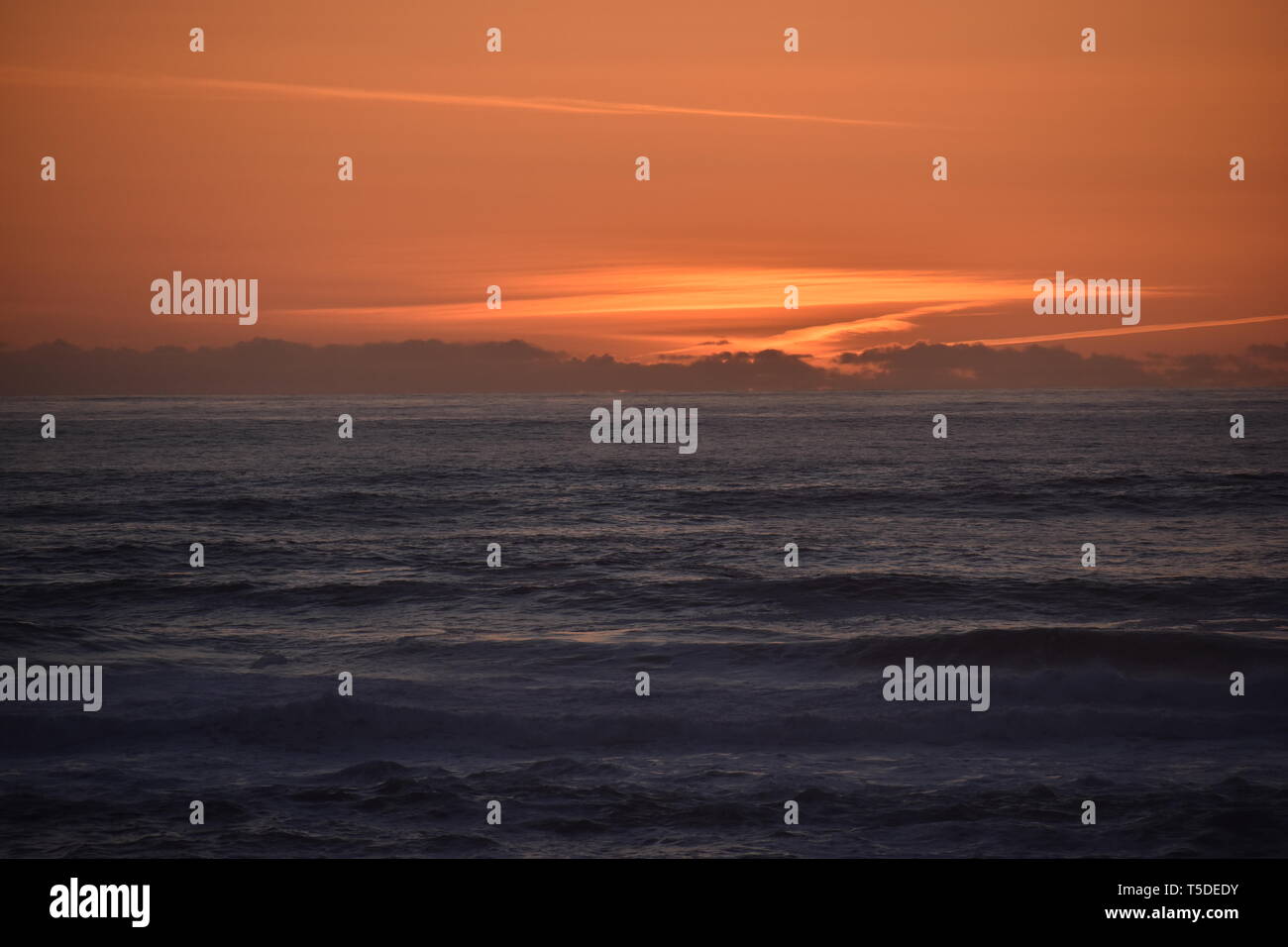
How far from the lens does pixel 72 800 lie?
11.0 meters

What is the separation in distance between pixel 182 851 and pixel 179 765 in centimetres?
291

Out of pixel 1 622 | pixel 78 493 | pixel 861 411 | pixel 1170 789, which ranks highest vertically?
pixel 861 411

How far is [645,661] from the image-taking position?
17.2 m

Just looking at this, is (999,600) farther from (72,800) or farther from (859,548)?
(72,800)

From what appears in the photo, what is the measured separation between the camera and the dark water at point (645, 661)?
1045cm

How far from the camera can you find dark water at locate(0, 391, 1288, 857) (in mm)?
10453
